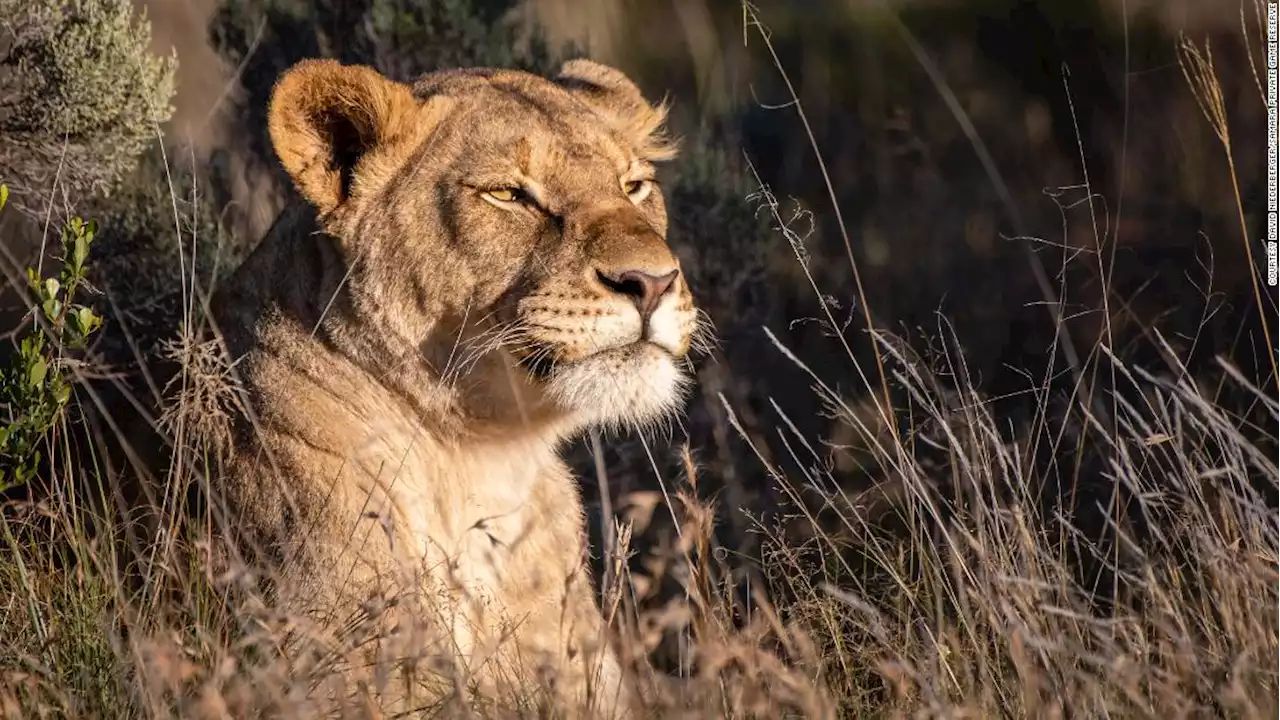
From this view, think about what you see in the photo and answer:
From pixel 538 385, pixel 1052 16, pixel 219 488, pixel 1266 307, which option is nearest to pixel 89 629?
pixel 219 488

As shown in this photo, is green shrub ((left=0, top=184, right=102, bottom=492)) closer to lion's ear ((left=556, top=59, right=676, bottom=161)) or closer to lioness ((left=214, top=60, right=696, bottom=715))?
lioness ((left=214, top=60, right=696, bottom=715))

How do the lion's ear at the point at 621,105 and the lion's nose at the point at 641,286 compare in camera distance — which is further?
the lion's ear at the point at 621,105

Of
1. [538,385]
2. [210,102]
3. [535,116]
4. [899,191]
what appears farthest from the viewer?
[899,191]

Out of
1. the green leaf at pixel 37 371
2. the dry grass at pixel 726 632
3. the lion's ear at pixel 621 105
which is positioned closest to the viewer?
the dry grass at pixel 726 632

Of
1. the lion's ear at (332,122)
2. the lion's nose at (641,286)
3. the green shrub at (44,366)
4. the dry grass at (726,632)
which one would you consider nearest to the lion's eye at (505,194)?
the lion's ear at (332,122)

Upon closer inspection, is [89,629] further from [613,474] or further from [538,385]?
[613,474]

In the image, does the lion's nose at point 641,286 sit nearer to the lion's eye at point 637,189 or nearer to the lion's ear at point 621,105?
the lion's eye at point 637,189

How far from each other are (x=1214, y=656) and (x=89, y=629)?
201 centimetres

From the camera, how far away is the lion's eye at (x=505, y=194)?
162 inches

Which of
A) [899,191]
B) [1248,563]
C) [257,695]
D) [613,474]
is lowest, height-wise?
[899,191]

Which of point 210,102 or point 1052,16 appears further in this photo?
point 1052,16

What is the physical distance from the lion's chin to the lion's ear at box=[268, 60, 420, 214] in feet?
2.34

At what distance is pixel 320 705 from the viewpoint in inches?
117

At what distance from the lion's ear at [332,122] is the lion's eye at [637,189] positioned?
21.1 inches
